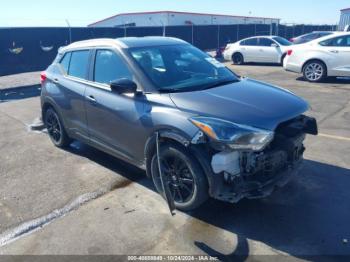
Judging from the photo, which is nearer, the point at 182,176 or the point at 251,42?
the point at 182,176

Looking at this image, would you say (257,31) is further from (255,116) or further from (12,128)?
(255,116)

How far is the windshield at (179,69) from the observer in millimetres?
4125

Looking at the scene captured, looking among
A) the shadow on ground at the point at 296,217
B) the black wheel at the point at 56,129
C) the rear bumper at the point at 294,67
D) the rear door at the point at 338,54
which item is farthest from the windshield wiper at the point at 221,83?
the rear bumper at the point at 294,67

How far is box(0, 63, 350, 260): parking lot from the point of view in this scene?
3.36 metres

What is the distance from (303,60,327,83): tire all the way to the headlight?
29.1 feet

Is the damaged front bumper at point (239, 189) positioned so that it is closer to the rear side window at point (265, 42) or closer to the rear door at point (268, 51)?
the rear door at point (268, 51)

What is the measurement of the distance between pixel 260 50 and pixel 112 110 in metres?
13.7

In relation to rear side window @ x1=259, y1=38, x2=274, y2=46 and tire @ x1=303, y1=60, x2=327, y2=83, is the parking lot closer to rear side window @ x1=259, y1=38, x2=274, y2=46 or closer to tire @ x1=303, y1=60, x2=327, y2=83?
tire @ x1=303, y1=60, x2=327, y2=83

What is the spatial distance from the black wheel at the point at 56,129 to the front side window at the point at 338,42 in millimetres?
8750

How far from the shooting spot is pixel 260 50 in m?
16.7

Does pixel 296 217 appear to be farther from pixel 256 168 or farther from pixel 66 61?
pixel 66 61

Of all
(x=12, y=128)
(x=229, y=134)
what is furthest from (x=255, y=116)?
(x=12, y=128)

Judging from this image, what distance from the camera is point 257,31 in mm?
32156

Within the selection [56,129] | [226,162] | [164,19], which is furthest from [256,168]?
[164,19]
